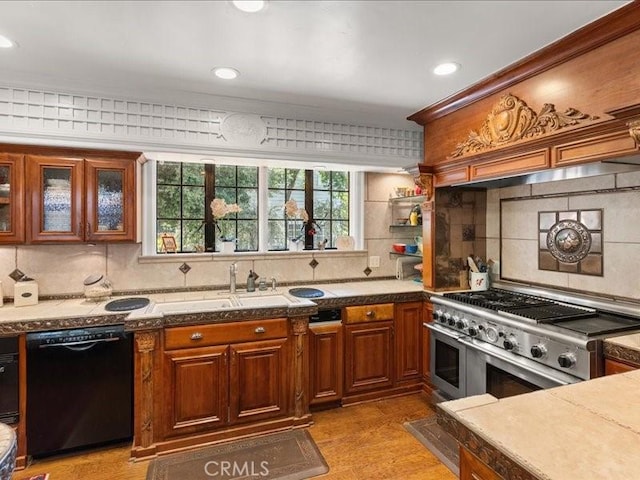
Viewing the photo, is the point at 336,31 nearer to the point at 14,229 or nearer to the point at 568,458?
the point at 568,458

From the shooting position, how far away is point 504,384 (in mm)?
2346

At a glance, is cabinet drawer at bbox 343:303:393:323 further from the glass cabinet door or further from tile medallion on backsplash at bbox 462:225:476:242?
the glass cabinet door

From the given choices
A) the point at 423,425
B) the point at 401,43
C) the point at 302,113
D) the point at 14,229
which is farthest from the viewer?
the point at 302,113

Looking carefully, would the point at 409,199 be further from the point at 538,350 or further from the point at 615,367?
the point at 615,367

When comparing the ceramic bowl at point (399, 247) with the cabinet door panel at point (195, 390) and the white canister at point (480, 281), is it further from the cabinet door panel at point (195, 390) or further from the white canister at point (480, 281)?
the cabinet door panel at point (195, 390)

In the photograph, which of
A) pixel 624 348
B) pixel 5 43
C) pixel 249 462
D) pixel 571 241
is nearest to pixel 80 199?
pixel 5 43

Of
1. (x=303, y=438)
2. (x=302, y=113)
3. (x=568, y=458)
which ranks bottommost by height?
(x=303, y=438)

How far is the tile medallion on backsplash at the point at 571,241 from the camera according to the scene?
241 cm

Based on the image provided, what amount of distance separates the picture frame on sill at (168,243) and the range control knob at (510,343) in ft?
8.74

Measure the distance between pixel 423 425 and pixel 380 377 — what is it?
0.50 metres

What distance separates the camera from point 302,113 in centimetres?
298

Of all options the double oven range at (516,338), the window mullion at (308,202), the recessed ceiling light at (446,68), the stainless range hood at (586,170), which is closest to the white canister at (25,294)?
the window mullion at (308,202)

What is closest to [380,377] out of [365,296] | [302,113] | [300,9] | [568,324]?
[365,296]

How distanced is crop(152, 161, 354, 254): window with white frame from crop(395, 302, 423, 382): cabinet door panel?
1.05 meters
